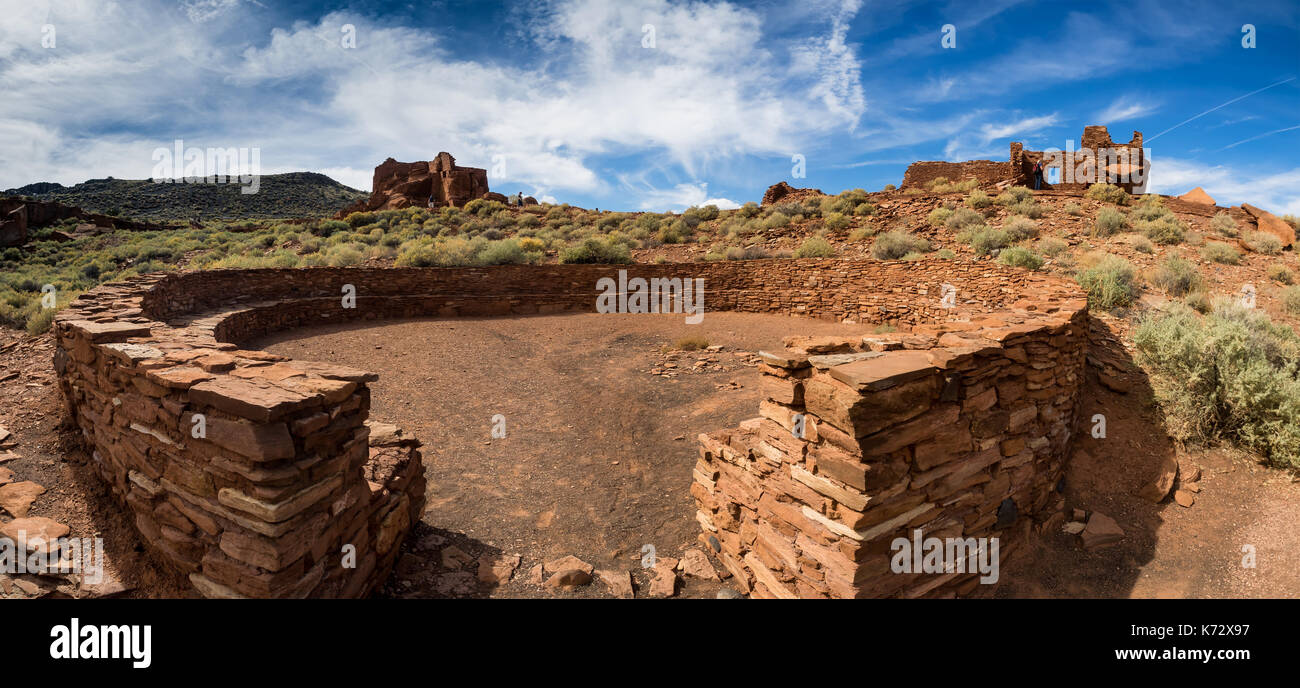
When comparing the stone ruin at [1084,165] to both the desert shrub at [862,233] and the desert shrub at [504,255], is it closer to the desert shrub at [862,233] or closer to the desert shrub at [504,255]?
the desert shrub at [862,233]

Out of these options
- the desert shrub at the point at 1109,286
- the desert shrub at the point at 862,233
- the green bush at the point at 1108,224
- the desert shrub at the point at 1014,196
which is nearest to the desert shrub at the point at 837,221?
the desert shrub at the point at 862,233

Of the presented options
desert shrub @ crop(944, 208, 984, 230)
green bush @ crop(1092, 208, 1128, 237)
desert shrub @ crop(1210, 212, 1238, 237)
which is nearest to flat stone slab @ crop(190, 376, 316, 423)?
green bush @ crop(1092, 208, 1128, 237)

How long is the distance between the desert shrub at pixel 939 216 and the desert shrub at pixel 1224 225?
6.56 metres

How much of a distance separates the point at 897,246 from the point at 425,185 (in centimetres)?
3679

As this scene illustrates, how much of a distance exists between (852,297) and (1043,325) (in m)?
10.2

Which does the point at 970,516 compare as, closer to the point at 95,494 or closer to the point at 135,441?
the point at 135,441

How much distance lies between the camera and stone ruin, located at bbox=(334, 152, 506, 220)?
40281mm

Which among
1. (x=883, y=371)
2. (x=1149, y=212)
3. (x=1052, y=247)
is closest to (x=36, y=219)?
(x=883, y=371)

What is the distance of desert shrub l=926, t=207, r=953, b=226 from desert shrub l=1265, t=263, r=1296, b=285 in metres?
8.62

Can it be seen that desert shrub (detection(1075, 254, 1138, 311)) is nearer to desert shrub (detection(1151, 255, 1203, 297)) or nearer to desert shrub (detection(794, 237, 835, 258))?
desert shrub (detection(1151, 255, 1203, 297))

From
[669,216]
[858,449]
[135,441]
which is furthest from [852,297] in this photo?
[669,216]

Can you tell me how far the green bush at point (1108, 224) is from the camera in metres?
15.1

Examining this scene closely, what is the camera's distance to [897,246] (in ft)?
56.2
